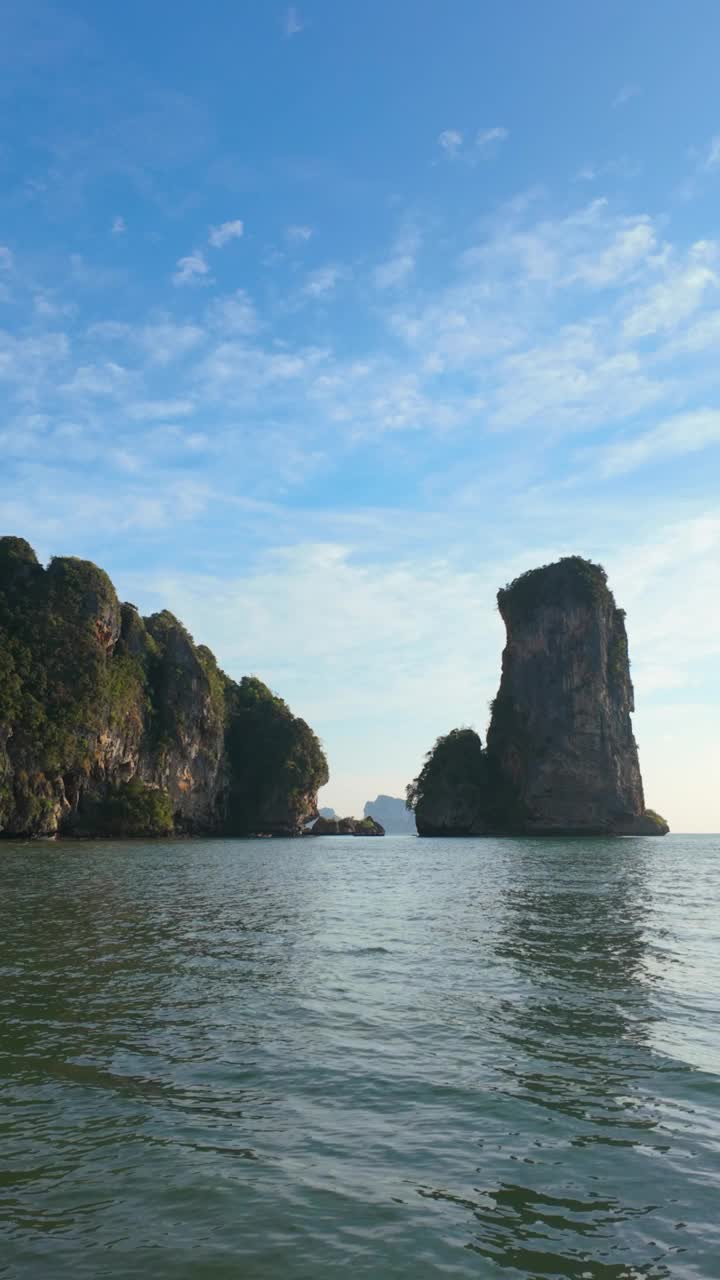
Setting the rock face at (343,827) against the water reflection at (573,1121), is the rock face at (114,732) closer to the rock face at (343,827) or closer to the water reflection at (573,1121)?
the rock face at (343,827)

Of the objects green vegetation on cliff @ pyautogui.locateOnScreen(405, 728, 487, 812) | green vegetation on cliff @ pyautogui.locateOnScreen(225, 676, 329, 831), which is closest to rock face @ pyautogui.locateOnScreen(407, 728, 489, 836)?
green vegetation on cliff @ pyautogui.locateOnScreen(405, 728, 487, 812)

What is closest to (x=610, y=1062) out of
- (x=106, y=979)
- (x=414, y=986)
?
(x=414, y=986)

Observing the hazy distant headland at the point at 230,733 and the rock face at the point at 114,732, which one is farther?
the hazy distant headland at the point at 230,733

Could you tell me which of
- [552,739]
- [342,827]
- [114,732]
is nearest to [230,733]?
[342,827]

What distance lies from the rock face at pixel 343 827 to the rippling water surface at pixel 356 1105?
133491 mm

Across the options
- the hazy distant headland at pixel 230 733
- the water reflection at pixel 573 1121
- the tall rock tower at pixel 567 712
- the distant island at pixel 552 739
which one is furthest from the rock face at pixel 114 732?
the water reflection at pixel 573 1121

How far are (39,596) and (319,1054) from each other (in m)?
88.6

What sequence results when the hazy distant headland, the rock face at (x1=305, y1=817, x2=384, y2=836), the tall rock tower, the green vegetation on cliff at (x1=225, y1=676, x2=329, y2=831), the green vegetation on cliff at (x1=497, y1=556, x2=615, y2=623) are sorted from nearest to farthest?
the hazy distant headland
the tall rock tower
the green vegetation on cliff at (x1=497, y1=556, x2=615, y2=623)
the green vegetation on cliff at (x1=225, y1=676, x2=329, y2=831)
the rock face at (x1=305, y1=817, x2=384, y2=836)

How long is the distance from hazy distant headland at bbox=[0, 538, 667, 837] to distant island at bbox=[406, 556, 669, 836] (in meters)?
0.22

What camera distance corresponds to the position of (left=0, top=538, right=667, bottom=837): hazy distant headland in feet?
280

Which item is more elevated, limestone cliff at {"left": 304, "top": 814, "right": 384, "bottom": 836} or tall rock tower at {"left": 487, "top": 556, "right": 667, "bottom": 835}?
tall rock tower at {"left": 487, "top": 556, "right": 667, "bottom": 835}

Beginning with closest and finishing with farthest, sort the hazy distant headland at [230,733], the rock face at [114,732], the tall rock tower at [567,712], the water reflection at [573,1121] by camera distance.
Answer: the water reflection at [573,1121]
the rock face at [114,732]
the hazy distant headland at [230,733]
the tall rock tower at [567,712]

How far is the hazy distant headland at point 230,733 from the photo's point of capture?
3364 inches

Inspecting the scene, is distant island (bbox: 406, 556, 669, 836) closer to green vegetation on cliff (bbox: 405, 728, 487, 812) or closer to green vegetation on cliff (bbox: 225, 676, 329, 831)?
green vegetation on cliff (bbox: 405, 728, 487, 812)
